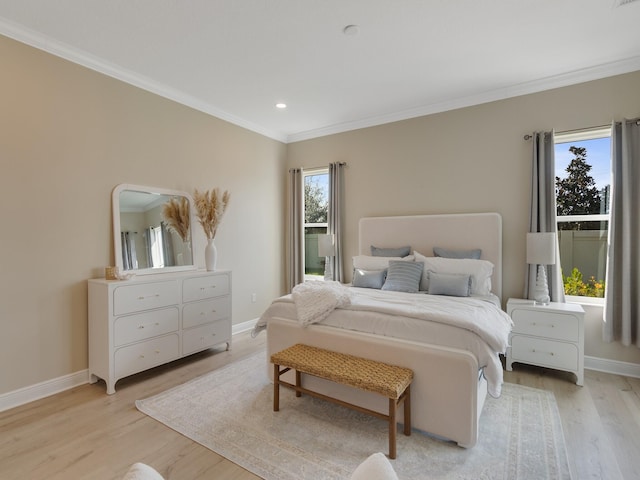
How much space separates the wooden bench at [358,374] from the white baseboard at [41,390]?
1.83 m

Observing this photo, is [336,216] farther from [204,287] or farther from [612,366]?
[612,366]

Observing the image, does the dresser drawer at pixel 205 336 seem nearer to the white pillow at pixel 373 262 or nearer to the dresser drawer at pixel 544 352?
the white pillow at pixel 373 262

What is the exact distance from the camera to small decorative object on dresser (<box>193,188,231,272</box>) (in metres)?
3.67

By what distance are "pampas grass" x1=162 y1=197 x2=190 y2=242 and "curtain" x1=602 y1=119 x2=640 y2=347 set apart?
4273mm

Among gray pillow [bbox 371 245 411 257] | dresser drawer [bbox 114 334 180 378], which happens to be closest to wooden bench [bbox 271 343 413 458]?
dresser drawer [bbox 114 334 180 378]

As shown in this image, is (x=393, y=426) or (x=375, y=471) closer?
(x=375, y=471)

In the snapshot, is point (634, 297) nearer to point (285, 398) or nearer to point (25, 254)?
point (285, 398)

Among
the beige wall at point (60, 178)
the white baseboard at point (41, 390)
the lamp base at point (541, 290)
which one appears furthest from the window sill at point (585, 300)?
the white baseboard at point (41, 390)

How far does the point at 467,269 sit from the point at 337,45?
7.95 feet

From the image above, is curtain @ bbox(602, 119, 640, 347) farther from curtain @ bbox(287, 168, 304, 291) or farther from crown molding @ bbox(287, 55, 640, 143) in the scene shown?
curtain @ bbox(287, 168, 304, 291)

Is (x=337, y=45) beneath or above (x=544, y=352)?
above

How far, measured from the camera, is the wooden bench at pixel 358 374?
1.88m

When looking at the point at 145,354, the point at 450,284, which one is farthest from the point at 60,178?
the point at 450,284

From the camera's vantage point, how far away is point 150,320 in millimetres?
2947
